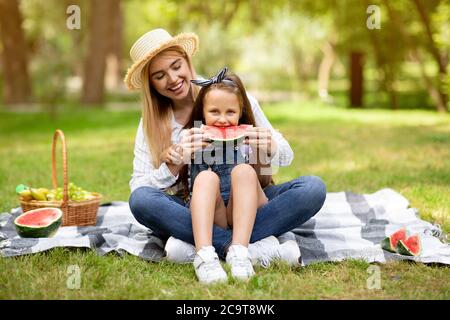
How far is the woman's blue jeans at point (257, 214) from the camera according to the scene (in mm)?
3777

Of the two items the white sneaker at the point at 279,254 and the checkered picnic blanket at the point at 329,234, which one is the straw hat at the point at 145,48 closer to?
the checkered picnic blanket at the point at 329,234

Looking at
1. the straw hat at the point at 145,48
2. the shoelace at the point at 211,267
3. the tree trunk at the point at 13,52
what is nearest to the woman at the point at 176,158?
the straw hat at the point at 145,48

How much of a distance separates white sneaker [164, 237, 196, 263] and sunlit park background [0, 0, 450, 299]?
72mm

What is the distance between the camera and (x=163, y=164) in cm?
398

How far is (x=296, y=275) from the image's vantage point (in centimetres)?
351

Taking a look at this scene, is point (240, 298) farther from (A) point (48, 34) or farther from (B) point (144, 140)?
(A) point (48, 34)

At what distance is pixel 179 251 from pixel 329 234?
113 cm

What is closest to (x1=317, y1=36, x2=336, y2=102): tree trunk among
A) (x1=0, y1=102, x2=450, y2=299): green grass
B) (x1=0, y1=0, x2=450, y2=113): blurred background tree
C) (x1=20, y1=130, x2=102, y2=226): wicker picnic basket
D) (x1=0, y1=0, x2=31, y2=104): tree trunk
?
(x1=0, y1=0, x2=450, y2=113): blurred background tree

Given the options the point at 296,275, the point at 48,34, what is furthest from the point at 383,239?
the point at 48,34

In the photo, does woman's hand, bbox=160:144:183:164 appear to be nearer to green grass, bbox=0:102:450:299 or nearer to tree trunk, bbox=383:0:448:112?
green grass, bbox=0:102:450:299

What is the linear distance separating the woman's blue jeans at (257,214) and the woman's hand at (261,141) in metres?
0.27

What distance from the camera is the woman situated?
3.78 m

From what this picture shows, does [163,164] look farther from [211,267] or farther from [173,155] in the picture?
[211,267]

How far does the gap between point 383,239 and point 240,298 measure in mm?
1338
